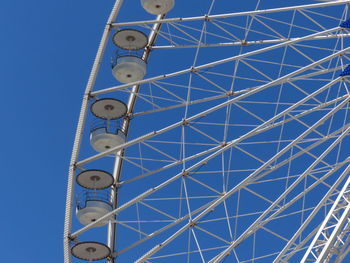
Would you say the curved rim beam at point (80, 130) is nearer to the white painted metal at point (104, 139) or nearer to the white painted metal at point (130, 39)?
the white painted metal at point (130, 39)

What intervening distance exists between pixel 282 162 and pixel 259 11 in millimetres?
4512

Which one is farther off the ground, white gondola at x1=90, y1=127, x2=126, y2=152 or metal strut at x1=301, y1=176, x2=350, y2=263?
white gondola at x1=90, y1=127, x2=126, y2=152

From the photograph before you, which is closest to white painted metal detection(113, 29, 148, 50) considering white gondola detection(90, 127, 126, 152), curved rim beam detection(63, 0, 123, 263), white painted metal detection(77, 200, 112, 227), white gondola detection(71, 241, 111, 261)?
curved rim beam detection(63, 0, 123, 263)

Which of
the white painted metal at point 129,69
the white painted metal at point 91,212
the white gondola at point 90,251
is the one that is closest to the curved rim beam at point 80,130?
the white gondola at point 90,251

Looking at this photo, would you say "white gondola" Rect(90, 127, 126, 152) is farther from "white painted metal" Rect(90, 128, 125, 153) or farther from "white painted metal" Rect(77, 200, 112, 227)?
"white painted metal" Rect(77, 200, 112, 227)

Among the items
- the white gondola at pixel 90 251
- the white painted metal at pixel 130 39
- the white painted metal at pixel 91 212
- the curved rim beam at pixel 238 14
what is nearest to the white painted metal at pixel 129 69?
the white painted metal at pixel 130 39

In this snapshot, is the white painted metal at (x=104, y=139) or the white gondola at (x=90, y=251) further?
the white painted metal at (x=104, y=139)

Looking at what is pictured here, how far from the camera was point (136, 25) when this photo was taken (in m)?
30.0

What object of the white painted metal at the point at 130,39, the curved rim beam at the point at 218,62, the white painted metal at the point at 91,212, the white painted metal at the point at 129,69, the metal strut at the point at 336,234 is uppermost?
the white painted metal at the point at 130,39

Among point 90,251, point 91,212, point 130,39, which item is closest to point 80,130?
point 91,212

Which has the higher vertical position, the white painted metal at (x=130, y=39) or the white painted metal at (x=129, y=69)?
the white painted metal at (x=130, y=39)

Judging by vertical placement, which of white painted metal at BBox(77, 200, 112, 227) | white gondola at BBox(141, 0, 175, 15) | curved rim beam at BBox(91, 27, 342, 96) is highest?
white gondola at BBox(141, 0, 175, 15)

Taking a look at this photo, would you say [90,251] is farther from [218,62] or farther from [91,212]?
[218,62]

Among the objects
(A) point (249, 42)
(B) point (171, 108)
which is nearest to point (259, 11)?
(A) point (249, 42)
